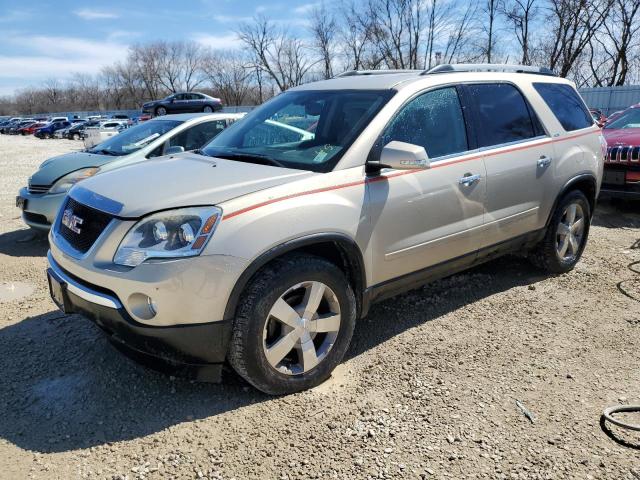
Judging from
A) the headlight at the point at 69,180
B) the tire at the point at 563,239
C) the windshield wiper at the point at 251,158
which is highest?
the windshield wiper at the point at 251,158

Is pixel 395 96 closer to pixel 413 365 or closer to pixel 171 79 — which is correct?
pixel 413 365

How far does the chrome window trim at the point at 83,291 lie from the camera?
256cm

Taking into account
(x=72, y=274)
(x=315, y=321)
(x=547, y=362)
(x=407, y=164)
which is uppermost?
(x=407, y=164)

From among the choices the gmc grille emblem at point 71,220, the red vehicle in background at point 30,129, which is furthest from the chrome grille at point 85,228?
the red vehicle in background at point 30,129

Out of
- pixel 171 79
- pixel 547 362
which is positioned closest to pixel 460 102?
pixel 547 362

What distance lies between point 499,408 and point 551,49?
132ft

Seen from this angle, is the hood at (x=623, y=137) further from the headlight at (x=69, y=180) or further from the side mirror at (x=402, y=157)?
the headlight at (x=69, y=180)

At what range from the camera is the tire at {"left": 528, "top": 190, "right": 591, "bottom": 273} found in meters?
4.59

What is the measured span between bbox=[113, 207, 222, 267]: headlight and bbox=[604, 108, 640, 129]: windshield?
7968mm

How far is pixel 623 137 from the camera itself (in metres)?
7.30

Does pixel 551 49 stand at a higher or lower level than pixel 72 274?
higher

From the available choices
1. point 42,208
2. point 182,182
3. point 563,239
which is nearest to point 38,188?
point 42,208

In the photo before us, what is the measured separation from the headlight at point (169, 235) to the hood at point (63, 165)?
4166mm

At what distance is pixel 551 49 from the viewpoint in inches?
1447
